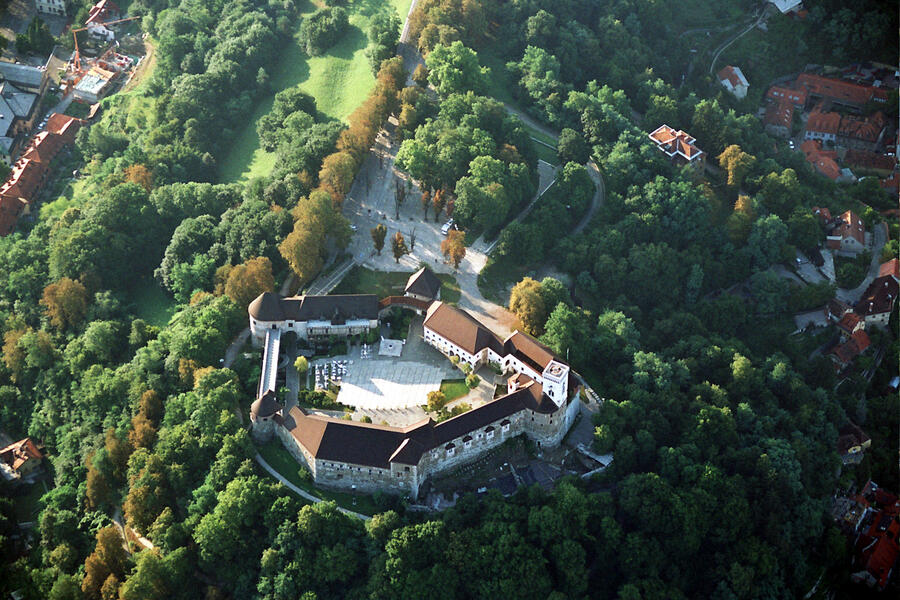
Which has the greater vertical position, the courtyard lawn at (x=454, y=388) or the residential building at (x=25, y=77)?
the residential building at (x=25, y=77)

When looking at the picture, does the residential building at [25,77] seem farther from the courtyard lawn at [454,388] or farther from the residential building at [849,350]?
the residential building at [849,350]

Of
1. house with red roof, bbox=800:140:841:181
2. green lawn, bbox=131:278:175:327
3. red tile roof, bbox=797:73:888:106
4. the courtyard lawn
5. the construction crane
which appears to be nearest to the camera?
the courtyard lawn

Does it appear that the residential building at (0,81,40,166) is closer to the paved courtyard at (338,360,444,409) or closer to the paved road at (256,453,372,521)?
the paved courtyard at (338,360,444,409)

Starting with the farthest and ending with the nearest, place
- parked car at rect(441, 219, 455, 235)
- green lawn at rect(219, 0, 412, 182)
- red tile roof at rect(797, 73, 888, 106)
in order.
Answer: red tile roof at rect(797, 73, 888, 106) → green lawn at rect(219, 0, 412, 182) → parked car at rect(441, 219, 455, 235)

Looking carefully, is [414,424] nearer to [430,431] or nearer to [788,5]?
[430,431]

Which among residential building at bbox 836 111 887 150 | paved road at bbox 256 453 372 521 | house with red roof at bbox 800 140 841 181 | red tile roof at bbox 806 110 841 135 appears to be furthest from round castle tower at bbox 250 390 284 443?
residential building at bbox 836 111 887 150

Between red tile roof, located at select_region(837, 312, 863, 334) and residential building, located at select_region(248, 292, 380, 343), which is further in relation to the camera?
red tile roof, located at select_region(837, 312, 863, 334)

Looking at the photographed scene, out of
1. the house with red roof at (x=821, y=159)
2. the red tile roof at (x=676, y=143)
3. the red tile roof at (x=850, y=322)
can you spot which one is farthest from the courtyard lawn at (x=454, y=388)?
the house with red roof at (x=821, y=159)

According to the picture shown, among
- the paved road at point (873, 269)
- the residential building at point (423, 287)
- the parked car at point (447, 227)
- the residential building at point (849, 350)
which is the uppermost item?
the residential building at point (423, 287)

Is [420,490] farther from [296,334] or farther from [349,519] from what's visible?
[296,334]
